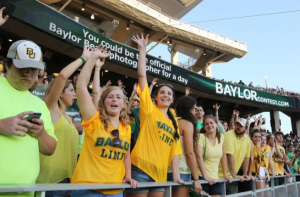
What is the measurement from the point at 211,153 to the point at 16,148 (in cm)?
266

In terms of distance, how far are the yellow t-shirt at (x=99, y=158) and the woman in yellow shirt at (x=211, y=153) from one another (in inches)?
55.7

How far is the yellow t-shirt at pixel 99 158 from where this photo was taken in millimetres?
1895

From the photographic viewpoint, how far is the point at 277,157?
20.0 ft

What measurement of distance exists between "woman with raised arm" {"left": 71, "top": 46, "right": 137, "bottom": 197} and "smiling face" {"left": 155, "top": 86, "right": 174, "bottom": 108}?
0.69 metres

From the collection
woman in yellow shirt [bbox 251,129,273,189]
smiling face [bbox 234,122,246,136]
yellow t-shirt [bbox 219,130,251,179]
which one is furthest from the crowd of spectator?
woman in yellow shirt [bbox 251,129,273,189]

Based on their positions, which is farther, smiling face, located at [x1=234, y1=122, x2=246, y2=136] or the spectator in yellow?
smiling face, located at [x1=234, y1=122, x2=246, y2=136]

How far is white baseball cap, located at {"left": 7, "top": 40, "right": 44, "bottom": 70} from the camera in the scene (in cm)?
144

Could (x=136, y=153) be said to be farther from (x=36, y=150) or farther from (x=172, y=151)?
(x=36, y=150)

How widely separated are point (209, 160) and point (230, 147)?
78cm

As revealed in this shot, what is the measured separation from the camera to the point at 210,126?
353cm

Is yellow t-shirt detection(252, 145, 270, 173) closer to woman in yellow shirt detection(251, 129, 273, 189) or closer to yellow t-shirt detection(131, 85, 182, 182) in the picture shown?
woman in yellow shirt detection(251, 129, 273, 189)

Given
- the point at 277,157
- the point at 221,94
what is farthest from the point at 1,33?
the point at 221,94

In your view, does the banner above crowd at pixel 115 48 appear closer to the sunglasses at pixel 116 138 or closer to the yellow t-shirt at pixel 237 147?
the yellow t-shirt at pixel 237 147

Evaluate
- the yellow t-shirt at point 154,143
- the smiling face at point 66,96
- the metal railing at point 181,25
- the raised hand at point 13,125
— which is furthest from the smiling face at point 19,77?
the metal railing at point 181,25
